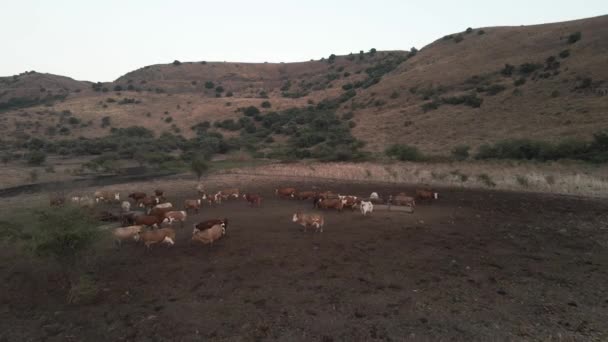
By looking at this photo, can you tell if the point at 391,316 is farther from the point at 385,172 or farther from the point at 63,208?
the point at 385,172

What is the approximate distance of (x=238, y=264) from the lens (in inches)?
413

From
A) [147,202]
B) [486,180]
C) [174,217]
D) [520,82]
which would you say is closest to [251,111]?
[520,82]

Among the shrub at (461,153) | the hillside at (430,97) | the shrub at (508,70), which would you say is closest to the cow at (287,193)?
the shrub at (461,153)

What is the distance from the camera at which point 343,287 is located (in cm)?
885

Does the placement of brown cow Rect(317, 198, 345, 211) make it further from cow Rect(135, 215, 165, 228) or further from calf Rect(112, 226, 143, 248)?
calf Rect(112, 226, 143, 248)

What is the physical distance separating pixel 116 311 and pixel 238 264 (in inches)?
134

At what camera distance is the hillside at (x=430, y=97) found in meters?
39.2

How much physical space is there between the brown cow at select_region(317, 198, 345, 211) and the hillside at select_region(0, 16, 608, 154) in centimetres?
2113

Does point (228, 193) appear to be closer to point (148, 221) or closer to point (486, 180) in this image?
point (148, 221)

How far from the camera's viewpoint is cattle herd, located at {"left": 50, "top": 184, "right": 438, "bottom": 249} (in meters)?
12.6

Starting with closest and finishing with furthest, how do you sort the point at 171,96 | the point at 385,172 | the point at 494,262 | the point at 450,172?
1. the point at 494,262
2. the point at 450,172
3. the point at 385,172
4. the point at 171,96

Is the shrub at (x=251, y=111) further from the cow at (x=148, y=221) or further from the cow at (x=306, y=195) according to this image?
the cow at (x=148, y=221)

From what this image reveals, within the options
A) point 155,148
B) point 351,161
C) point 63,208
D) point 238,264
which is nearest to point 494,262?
point 238,264

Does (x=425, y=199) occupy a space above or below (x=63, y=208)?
below
